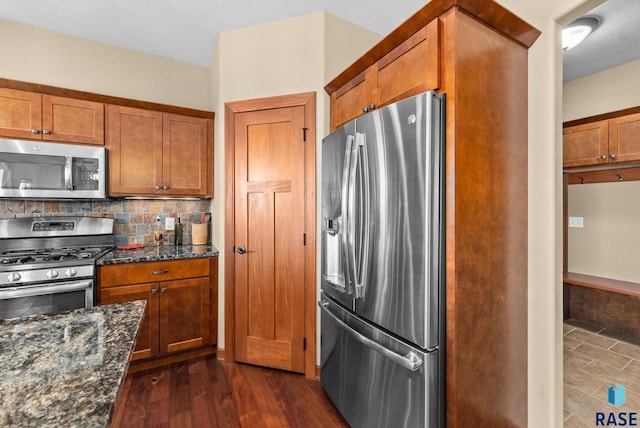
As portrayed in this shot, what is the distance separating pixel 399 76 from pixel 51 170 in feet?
8.83

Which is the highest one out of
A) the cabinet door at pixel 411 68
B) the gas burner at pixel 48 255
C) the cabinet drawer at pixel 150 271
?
the cabinet door at pixel 411 68

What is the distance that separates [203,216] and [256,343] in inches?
55.3

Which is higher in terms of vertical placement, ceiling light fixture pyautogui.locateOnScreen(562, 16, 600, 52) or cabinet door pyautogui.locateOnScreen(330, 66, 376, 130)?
ceiling light fixture pyautogui.locateOnScreen(562, 16, 600, 52)

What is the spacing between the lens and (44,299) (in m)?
2.12

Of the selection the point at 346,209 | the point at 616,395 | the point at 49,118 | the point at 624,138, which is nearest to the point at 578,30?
the point at 624,138

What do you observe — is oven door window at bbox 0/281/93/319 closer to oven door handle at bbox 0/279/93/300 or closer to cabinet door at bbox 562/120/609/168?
oven door handle at bbox 0/279/93/300

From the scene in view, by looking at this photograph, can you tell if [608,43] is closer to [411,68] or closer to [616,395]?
[411,68]

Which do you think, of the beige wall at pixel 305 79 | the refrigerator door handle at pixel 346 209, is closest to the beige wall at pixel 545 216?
the beige wall at pixel 305 79

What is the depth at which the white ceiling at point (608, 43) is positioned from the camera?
228cm

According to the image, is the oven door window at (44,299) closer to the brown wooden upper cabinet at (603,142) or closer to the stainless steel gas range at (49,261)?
the stainless steel gas range at (49,261)

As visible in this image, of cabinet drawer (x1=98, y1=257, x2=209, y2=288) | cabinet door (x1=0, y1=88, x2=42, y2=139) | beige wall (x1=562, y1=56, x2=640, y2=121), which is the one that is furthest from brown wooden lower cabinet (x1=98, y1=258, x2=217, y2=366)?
beige wall (x1=562, y1=56, x2=640, y2=121)

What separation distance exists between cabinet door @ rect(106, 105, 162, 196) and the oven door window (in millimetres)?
841

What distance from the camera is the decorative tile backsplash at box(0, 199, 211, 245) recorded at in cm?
258

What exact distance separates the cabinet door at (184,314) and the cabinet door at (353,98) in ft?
5.93
